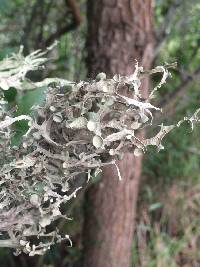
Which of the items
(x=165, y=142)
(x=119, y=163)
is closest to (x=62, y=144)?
(x=119, y=163)

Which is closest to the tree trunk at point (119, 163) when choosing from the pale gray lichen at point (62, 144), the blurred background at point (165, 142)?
the blurred background at point (165, 142)

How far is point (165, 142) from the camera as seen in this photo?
248 centimetres

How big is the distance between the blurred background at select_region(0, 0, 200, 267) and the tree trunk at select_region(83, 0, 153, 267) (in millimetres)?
221

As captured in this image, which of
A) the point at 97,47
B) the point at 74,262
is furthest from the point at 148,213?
the point at 97,47

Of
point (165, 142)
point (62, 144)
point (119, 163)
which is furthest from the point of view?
point (165, 142)

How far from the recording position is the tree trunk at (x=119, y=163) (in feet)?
4.62

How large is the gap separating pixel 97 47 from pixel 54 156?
3.55 feet

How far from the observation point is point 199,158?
2609 mm

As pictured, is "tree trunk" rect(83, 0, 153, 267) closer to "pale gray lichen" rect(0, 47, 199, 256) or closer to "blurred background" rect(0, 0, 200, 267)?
"blurred background" rect(0, 0, 200, 267)

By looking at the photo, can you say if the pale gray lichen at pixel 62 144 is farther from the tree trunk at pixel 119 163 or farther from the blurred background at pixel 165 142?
the blurred background at pixel 165 142

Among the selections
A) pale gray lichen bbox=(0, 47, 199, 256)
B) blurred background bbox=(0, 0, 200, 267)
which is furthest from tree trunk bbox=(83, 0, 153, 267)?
pale gray lichen bbox=(0, 47, 199, 256)

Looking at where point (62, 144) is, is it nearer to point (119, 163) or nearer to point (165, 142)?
point (119, 163)

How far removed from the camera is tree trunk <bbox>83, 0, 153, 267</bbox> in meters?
1.41

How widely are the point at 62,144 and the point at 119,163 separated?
41.0 inches
